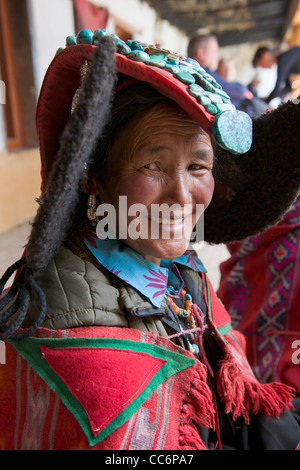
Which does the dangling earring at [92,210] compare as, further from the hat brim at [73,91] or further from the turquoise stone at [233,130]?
the turquoise stone at [233,130]

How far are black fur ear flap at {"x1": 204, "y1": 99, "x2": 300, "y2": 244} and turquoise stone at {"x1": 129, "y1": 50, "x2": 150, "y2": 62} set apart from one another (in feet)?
1.28

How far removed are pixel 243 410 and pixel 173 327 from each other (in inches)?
15.3

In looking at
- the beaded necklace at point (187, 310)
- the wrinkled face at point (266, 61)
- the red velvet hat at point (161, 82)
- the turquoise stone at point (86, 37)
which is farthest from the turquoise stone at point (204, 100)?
the wrinkled face at point (266, 61)

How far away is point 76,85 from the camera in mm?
858

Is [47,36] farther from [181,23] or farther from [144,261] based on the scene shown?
[181,23]

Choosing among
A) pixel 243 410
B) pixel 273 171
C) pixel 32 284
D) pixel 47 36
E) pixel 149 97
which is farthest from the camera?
pixel 47 36

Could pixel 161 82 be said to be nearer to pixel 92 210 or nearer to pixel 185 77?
pixel 185 77

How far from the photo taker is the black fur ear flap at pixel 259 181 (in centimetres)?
111

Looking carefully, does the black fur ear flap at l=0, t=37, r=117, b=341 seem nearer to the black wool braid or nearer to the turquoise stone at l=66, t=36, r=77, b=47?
the black wool braid

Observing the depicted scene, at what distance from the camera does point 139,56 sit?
74 cm

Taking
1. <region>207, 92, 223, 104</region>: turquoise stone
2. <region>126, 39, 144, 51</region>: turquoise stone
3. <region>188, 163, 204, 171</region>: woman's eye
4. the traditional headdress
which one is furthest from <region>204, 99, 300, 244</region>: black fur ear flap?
<region>126, 39, 144, 51</region>: turquoise stone

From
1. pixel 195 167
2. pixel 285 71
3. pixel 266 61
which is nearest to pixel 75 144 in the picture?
pixel 195 167

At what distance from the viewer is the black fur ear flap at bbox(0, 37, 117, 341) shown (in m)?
0.60
